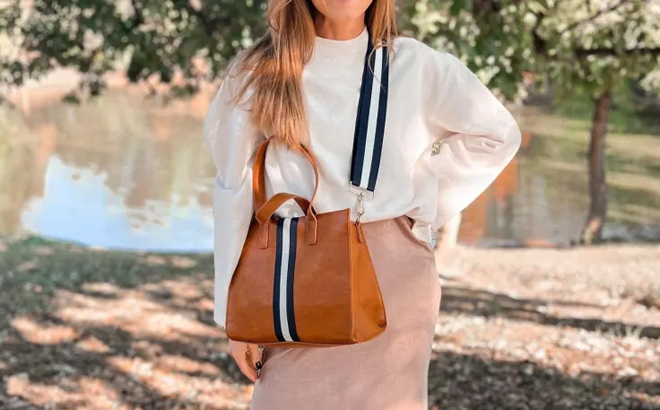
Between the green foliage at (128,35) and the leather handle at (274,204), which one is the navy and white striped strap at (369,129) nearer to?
the leather handle at (274,204)

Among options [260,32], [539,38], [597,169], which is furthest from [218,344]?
[597,169]

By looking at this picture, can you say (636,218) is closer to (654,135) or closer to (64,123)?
(654,135)

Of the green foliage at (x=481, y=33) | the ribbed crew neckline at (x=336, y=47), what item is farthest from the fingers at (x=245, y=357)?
the green foliage at (x=481, y=33)

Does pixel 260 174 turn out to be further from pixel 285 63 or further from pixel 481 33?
pixel 481 33

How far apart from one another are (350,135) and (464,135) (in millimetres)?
355

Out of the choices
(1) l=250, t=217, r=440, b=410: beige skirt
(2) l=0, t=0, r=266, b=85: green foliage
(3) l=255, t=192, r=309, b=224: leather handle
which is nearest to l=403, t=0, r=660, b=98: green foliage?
(2) l=0, t=0, r=266, b=85: green foliage

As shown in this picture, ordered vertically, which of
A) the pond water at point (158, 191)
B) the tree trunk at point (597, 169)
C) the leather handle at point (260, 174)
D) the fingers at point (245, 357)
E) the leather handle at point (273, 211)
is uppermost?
the leather handle at point (260, 174)

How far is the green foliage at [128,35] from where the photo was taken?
6371 millimetres

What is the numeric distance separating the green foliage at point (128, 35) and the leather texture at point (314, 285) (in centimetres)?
415

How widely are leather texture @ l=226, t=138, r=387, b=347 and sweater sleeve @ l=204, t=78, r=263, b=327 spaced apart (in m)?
0.05

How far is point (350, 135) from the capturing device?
1.91m

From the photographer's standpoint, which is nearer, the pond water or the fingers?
the fingers

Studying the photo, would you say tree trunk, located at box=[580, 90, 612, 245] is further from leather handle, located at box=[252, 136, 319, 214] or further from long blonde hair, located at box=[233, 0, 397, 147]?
leather handle, located at box=[252, 136, 319, 214]

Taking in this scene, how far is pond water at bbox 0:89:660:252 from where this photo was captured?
55.5 feet
